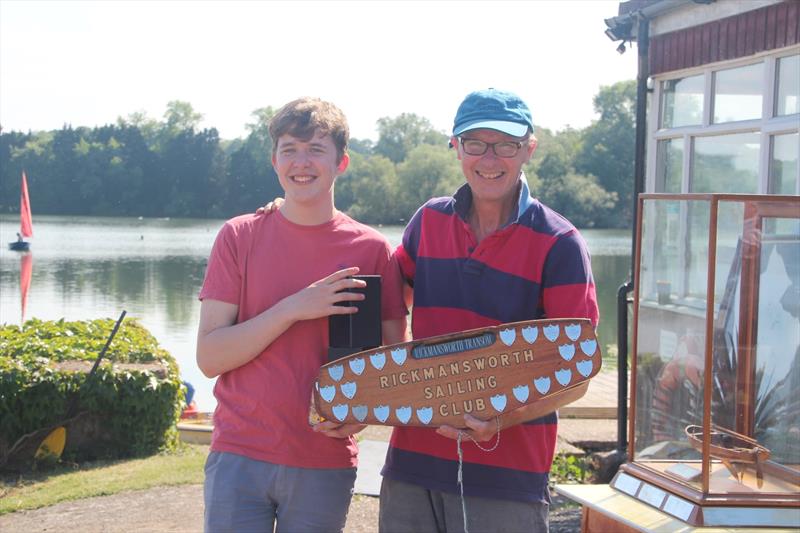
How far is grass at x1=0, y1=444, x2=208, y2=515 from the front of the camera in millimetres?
5773

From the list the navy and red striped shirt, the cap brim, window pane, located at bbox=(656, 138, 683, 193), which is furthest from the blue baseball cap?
window pane, located at bbox=(656, 138, 683, 193)

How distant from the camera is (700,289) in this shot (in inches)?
163

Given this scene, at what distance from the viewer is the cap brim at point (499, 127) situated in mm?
2686

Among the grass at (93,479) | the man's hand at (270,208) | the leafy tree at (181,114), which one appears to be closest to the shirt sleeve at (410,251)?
the man's hand at (270,208)

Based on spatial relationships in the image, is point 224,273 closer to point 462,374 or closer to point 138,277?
point 462,374

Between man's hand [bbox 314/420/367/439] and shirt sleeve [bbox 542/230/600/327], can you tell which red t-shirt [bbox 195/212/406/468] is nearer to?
man's hand [bbox 314/420/367/439]

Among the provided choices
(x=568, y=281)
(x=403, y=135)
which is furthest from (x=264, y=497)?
(x=403, y=135)

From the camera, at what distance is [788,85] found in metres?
6.16

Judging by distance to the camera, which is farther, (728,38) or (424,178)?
(424,178)

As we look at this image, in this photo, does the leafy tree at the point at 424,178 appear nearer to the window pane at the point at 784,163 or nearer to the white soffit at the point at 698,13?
the white soffit at the point at 698,13

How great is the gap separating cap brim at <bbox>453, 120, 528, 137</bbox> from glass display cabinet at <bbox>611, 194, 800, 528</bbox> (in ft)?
4.19

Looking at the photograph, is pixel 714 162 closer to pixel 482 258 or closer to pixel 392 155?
pixel 482 258

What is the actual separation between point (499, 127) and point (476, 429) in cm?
85

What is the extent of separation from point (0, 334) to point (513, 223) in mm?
5703
